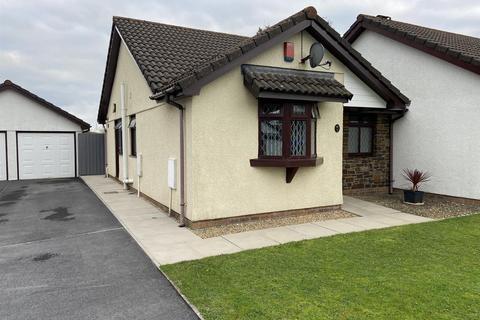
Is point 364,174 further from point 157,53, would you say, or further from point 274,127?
point 157,53

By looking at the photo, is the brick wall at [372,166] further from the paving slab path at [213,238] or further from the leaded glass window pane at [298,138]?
the leaded glass window pane at [298,138]

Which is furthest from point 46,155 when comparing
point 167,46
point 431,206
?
point 431,206

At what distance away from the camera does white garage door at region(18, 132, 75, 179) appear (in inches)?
680

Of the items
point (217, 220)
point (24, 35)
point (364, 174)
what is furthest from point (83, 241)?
point (24, 35)

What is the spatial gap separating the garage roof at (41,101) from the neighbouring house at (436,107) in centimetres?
1443

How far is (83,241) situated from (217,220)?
2653 millimetres

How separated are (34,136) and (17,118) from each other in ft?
3.61

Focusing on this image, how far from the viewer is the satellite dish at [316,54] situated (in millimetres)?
8094

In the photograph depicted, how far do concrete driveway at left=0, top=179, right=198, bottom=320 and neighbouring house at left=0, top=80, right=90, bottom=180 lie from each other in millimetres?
9163

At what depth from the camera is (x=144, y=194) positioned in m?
11.0

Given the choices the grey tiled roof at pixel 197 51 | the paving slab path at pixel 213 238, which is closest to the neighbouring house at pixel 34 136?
the grey tiled roof at pixel 197 51

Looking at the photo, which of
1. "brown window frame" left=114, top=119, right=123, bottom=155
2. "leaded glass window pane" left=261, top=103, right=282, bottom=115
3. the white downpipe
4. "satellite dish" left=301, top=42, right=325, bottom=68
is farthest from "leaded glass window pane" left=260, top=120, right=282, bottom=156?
"brown window frame" left=114, top=119, right=123, bottom=155

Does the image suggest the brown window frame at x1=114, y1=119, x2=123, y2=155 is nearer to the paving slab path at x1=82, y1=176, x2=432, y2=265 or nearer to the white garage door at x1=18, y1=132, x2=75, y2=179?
the white garage door at x1=18, y1=132, x2=75, y2=179

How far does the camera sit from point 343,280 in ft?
15.3
